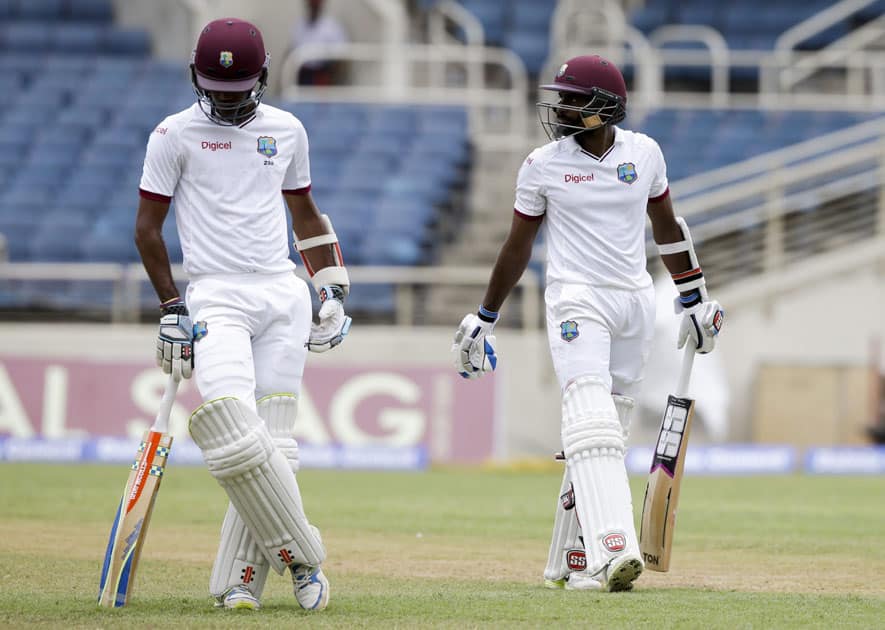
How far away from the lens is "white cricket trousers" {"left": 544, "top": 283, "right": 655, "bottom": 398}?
21.1 ft

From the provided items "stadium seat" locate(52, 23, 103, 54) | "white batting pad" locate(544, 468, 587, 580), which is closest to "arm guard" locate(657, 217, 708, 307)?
"white batting pad" locate(544, 468, 587, 580)

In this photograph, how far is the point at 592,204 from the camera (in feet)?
21.3

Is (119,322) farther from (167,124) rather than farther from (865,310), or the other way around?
(167,124)

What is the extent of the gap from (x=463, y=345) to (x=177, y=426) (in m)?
9.12

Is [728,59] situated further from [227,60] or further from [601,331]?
[227,60]

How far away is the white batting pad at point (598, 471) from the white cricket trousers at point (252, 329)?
112cm

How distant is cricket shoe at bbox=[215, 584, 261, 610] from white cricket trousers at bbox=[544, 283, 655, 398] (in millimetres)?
1526

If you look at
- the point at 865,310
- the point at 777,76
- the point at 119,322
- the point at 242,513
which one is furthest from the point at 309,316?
the point at 777,76

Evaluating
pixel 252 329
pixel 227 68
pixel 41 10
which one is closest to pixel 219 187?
pixel 227 68

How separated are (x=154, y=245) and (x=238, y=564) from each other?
1.19m

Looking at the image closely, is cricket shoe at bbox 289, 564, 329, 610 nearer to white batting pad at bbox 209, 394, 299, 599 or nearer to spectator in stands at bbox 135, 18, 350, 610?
spectator in stands at bbox 135, 18, 350, 610

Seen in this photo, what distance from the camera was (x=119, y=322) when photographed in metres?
16.4

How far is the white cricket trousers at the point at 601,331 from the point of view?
6.43 m

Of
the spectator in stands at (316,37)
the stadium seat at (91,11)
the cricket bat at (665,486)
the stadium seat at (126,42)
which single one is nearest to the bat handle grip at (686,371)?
the cricket bat at (665,486)
